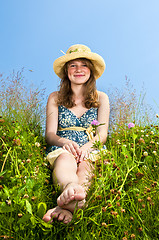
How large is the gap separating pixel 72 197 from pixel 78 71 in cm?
201

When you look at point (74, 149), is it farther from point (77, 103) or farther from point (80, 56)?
point (80, 56)

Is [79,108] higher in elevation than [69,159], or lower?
higher

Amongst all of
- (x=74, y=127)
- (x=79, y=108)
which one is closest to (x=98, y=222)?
(x=74, y=127)

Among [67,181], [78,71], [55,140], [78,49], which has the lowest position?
[67,181]

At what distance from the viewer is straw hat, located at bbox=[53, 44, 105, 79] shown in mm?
3426

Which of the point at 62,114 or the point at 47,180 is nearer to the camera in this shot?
the point at 47,180

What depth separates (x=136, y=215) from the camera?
196 centimetres

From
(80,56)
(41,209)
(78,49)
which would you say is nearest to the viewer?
(41,209)

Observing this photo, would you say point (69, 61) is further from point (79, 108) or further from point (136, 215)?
point (136, 215)

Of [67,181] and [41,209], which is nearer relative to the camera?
[41,209]

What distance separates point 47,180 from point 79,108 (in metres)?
1.34

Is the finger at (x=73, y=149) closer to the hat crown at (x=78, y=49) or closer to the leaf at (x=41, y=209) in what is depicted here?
the leaf at (x=41, y=209)

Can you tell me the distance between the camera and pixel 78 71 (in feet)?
11.3

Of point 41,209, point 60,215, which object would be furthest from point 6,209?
point 60,215
